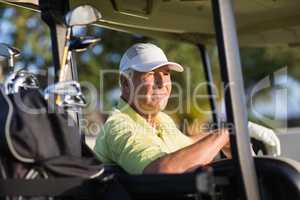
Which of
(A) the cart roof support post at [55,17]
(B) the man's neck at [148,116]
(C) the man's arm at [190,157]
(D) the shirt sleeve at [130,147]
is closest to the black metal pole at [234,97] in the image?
(C) the man's arm at [190,157]

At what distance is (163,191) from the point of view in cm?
238

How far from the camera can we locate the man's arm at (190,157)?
260cm

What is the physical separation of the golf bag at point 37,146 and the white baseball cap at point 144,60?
721mm

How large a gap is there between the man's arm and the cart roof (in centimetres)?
93

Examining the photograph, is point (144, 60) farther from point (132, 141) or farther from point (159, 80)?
point (132, 141)

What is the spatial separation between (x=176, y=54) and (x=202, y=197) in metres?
11.2

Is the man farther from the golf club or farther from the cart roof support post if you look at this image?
the golf club

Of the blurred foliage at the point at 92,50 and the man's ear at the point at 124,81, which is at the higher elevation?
the blurred foliage at the point at 92,50

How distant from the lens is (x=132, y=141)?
2.81m

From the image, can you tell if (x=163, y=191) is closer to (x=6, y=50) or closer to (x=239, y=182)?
(x=239, y=182)

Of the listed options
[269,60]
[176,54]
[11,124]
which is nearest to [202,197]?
[11,124]

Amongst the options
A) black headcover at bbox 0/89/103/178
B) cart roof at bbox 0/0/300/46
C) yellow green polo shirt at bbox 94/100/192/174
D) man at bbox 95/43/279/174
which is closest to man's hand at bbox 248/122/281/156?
man at bbox 95/43/279/174

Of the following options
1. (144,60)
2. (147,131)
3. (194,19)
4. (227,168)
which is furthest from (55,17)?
(194,19)

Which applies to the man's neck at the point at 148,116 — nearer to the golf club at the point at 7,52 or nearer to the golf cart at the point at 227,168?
the golf cart at the point at 227,168
